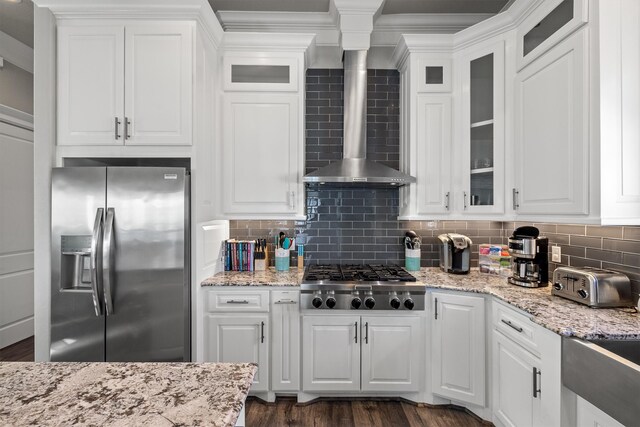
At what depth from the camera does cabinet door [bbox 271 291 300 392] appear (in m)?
2.38

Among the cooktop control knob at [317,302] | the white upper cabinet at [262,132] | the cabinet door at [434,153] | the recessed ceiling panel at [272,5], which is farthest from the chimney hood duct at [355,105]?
the cooktop control knob at [317,302]

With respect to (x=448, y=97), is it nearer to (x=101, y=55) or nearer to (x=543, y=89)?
(x=543, y=89)

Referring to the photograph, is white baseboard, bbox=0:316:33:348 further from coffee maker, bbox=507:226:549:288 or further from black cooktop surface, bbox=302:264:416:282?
coffee maker, bbox=507:226:549:288

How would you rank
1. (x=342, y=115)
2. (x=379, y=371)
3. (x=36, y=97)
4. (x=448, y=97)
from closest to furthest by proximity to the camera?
1. (x=36, y=97)
2. (x=379, y=371)
3. (x=448, y=97)
4. (x=342, y=115)

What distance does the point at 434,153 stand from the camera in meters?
2.69

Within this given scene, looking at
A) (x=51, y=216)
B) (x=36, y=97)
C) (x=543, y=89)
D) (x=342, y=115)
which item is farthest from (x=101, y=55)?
(x=543, y=89)

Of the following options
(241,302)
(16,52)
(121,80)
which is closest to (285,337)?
(241,302)

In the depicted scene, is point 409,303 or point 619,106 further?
point 409,303

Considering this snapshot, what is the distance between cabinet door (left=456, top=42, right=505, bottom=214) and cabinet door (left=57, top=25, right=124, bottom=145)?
265 cm

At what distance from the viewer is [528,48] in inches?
87.4

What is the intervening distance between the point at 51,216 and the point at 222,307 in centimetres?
130

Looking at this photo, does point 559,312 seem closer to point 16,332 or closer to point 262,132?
point 262,132

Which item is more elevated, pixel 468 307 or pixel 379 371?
pixel 468 307

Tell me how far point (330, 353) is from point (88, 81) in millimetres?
2616
